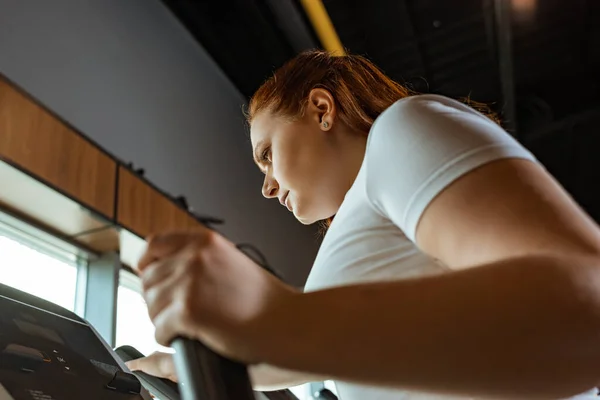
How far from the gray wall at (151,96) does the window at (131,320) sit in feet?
1.83

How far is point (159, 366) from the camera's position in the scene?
2.94 ft

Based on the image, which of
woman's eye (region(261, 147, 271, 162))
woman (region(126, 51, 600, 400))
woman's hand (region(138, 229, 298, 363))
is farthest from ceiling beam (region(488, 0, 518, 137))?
woman's hand (region(138, 229, 298, 363))

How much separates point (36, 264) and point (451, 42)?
270 cm

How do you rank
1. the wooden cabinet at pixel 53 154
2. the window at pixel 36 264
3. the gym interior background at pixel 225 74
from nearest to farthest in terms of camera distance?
the wooden cabinet at pixel 53 154 < the window at pixel 36 264 < the gym interior background at pixel 225 74

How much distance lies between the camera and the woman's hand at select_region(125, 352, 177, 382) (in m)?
0.89

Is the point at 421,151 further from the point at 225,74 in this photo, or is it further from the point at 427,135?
the point at 225,74

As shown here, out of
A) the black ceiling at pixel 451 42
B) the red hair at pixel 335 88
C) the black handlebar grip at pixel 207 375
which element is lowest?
the black handlebar grip at pixel 207 375

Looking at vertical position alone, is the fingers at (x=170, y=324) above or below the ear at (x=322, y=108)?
below

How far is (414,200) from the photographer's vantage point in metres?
0.51

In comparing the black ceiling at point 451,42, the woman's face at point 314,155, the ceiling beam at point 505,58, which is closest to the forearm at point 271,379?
the woman's face at point 314,155

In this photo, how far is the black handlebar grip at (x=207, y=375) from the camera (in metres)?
0.40

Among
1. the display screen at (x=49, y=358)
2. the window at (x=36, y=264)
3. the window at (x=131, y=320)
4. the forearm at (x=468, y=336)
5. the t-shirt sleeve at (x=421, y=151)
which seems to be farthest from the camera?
the window at (x=131, y=320)

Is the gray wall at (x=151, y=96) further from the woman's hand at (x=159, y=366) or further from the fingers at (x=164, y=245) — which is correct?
the fingers at (x=164, y=245)

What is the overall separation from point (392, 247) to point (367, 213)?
0.04m
